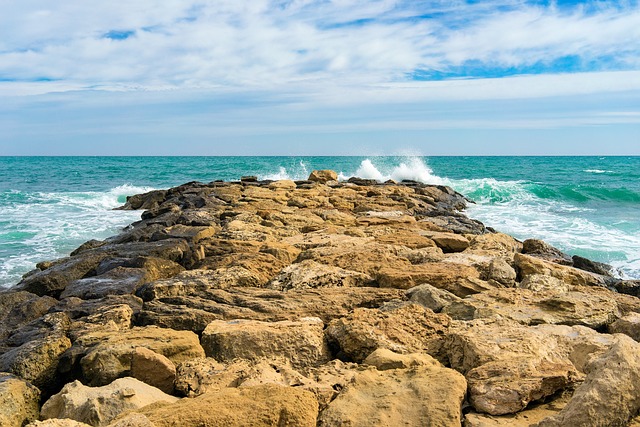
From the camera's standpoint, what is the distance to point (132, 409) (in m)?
2.72

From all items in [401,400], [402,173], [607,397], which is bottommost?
[402,173]

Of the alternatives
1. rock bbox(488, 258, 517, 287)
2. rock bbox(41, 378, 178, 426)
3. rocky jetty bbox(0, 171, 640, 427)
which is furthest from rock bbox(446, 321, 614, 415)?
rock bbox(41, 378, 178, 426)

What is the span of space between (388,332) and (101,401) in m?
1.58

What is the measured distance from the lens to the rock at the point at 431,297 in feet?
13.1

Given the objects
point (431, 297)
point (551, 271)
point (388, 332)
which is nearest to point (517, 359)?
point (388, 332)

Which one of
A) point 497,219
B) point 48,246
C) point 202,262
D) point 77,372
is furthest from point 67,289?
point 497,219

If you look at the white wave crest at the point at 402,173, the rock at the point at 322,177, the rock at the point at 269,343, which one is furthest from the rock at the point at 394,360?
the white wave crest at the point at 402,173

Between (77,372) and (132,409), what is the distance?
882 millimetres

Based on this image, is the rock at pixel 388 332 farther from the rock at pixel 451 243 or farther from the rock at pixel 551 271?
the rock at pixel 451 243

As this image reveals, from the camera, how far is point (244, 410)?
2553 millimetres

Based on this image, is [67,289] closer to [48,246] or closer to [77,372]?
[77,372]

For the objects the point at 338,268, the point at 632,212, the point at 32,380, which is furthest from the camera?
the point at 632,212

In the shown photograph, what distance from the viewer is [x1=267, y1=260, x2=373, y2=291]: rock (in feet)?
15.0

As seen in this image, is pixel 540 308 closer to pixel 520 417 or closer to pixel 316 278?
pixel 520 417
